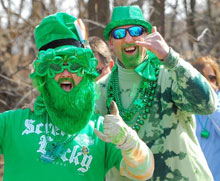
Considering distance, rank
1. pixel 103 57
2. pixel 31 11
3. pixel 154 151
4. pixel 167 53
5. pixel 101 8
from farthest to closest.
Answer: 1. pixel 31 11
2. pixel 101 8
3. pixel 103 57
4. pixel 154 151
5. pixel 167 53

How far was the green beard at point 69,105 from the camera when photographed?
97.7 inches

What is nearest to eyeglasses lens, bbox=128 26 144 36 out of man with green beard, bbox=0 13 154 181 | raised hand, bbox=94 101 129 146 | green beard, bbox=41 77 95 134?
man with green beard, bbox=0 13 154 181

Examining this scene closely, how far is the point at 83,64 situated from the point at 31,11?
18.7ft

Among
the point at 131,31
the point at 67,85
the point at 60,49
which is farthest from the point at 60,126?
the point at 131,31

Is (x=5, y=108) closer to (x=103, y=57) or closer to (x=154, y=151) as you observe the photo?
(x=103, y=57)

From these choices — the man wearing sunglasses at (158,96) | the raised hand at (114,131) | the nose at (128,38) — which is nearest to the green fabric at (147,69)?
the man wearing sunglasses at (158,96)

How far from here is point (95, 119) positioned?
2619mm

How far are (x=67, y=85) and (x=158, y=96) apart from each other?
650 mm

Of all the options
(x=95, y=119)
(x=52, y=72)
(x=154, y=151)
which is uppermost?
(x=52, y=72)

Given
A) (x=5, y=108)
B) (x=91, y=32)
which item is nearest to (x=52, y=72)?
(x=91, y=32)

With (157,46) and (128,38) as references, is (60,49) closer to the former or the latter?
(157,46)

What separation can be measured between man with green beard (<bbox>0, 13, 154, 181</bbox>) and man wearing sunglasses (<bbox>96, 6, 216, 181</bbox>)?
40 cm

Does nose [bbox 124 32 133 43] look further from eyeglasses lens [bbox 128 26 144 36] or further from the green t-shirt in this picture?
the green t-shirt

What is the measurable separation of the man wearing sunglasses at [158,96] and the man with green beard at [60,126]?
1.32 ft
